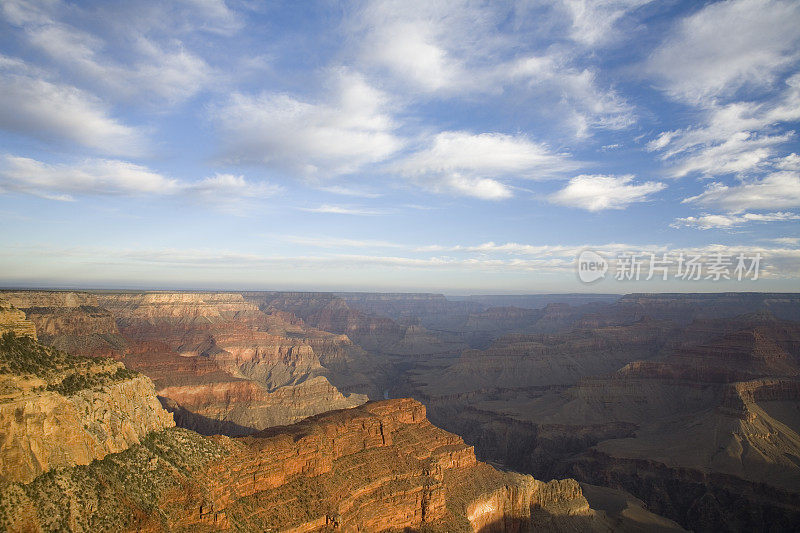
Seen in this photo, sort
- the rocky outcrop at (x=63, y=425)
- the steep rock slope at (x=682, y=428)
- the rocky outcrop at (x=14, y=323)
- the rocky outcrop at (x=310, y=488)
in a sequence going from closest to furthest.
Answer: the rocky outcrop at (x=63, y=425) < the rocky outcrop at (x=310, y=488) < the rocky outcrop at (x=14, y=323) < the steep rock slope at (x=682, y=428)

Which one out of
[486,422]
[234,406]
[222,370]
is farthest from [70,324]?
[486,422]

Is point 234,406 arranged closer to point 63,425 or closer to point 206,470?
point 206,470

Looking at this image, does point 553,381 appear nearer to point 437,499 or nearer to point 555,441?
point 555,441

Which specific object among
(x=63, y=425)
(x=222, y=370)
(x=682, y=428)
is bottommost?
(x=682, y=428)

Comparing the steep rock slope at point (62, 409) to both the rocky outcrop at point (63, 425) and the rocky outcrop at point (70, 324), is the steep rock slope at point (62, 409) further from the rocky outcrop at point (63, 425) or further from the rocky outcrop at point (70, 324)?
the rocky outcrop at point (70, 324)

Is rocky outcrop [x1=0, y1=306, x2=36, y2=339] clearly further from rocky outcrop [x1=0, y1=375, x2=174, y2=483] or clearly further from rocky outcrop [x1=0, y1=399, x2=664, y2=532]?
rocky outcrop [x1=0, y1=399, x2=664, y2=532]

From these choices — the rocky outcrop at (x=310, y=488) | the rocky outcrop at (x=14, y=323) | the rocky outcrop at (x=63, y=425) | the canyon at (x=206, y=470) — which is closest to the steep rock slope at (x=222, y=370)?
the rocky outcrop at (x=310, y=488)
